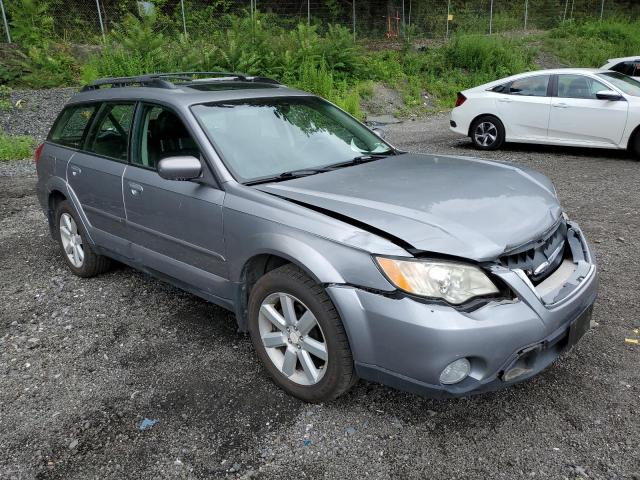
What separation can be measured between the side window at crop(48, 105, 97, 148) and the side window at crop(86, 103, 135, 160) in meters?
0.20

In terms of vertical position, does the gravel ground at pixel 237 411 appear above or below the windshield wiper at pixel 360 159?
below

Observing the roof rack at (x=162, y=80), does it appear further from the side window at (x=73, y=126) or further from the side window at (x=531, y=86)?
the side window at (x=531, y=86)

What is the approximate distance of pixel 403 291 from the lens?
253 cm

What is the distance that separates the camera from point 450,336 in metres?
2.44

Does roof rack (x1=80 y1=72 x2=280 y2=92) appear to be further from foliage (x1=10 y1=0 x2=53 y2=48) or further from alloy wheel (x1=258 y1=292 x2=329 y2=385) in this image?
foliage (x1=10 y1=0 x2=53 y2=48)

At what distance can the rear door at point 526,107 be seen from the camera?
9477 millimetres

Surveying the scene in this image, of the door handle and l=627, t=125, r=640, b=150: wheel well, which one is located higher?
the door handle

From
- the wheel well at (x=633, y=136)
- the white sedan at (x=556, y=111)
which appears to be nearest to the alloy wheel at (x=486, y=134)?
the white sedan at (x=556, y=111)

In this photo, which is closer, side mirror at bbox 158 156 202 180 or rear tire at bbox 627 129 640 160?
side mirror at bbox 158 156 202 180

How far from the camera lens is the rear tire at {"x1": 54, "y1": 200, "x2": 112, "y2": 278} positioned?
479 cm

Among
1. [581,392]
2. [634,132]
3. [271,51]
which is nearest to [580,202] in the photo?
[634,132]

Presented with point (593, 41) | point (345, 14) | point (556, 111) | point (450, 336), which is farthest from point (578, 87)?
point (593, 41)

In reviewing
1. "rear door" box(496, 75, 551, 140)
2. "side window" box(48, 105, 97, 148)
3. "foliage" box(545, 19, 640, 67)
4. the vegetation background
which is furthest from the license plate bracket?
"foliage" box(545, 19, 640, 67)

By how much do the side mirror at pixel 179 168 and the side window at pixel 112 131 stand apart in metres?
1.00
